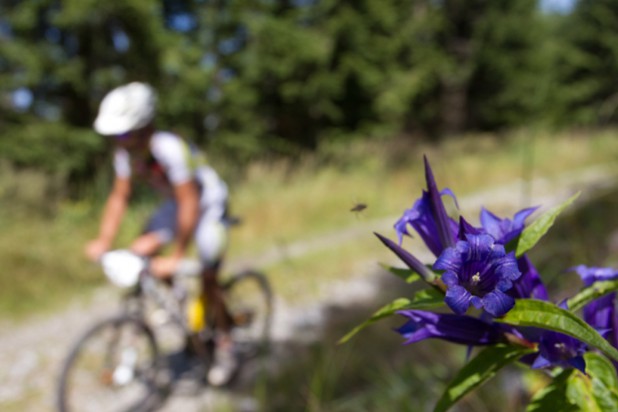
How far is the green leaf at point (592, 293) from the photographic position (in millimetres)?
708

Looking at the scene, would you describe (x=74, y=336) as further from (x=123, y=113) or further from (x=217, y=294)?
(x=123, y=113)

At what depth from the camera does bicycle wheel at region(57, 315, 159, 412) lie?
3.37 meters

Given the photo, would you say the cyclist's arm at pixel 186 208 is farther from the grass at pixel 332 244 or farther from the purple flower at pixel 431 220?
the purple flower at pixel 431 220

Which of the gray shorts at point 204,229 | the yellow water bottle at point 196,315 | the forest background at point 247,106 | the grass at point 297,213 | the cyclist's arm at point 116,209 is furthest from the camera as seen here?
the forest background at point 247,106

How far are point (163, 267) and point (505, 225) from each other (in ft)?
9.67

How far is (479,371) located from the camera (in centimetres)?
69

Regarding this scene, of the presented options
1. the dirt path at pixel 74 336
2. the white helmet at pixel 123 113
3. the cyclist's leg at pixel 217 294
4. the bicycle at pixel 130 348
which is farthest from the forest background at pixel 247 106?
the white helmet at pixel 123 113

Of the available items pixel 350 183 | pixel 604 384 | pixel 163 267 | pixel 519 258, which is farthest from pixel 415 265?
pixel 350 183

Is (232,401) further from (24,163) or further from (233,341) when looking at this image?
(24,163)

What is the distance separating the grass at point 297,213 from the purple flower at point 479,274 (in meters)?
1.40

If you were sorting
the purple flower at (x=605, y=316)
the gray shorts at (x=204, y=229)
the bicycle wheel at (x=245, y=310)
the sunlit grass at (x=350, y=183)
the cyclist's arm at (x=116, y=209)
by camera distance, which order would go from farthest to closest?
1. the sunlit grass at (x=350, y=183)
2. the bicycle wheel at (x=245, y=310)
3. the gray shorts at (x=204, y=229)
4. the cyclist's arm at (x=116, y=209)
5. the purple flower at (x=605, y=316)

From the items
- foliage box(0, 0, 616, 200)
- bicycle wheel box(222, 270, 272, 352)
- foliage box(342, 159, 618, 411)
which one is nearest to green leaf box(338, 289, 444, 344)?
foliage box(342, 159, 618, 411)

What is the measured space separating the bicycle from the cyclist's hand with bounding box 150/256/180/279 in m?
0.05

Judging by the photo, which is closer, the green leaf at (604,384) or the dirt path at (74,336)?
the green leaf at (604,384)
